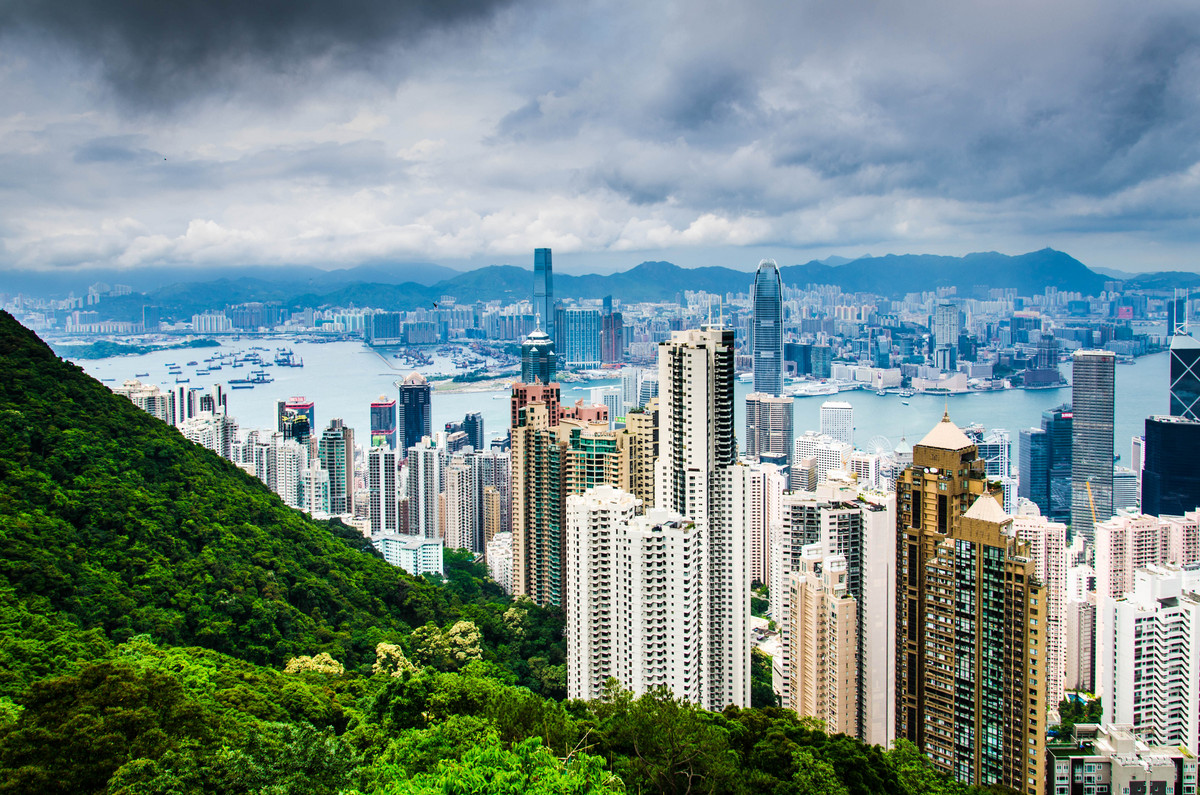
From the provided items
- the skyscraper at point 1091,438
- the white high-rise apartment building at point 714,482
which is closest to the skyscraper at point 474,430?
the skyscraper at point 1091,438

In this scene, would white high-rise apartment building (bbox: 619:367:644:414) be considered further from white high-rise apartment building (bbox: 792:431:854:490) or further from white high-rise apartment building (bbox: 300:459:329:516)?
white high-rise apartment building (bbox: 300:459:329:516)

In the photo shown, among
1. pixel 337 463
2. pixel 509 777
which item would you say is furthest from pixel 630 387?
pixel 509 777

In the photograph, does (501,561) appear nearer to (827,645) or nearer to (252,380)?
(827,645)

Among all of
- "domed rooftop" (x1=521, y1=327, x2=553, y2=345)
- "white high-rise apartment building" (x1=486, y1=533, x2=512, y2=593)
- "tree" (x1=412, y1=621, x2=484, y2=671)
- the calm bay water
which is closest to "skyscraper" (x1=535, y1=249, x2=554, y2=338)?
"domed rooftop" (x1=521, y1=327, x2=553, y2=345)

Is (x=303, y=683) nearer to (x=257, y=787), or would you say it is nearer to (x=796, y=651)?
(x=257, y=787)

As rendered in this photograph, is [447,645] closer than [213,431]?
Yes

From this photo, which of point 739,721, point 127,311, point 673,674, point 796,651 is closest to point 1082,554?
point 796,651

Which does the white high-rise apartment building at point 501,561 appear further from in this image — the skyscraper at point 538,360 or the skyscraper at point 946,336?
the skyscraper at point 946,336

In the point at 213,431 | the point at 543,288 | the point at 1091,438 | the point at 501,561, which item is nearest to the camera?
the point at 501,561
